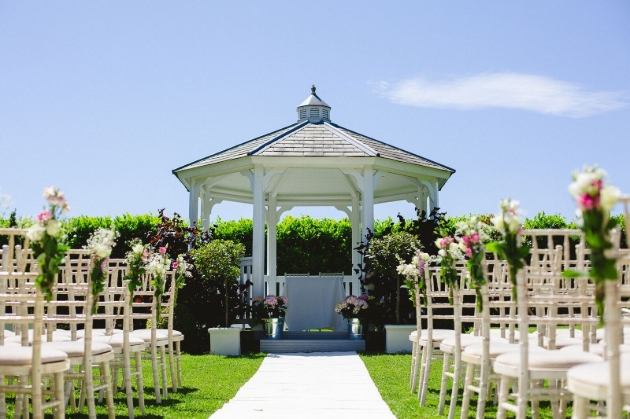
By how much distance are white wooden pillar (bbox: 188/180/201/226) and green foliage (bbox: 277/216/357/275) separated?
442cm

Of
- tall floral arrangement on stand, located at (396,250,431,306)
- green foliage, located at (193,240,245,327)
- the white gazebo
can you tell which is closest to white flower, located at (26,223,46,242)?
tall floral arrangement on stand, located at (396,250,431,306)

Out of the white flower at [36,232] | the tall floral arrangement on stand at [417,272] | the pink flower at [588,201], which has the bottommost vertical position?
the tall floral arrangement on stand at [417,272]

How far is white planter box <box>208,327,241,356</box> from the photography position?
1284cm

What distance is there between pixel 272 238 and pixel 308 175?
1718 millimetres

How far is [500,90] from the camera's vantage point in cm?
1134

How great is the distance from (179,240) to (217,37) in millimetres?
4093

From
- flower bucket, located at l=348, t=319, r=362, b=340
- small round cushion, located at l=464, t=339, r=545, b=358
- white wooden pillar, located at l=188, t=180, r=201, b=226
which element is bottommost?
flower bucket, located at l=348, t=319, r=362, b=340

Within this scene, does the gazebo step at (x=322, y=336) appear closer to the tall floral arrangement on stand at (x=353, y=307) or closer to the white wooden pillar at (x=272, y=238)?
the tall floral arrangement on stand at (x=353, y=307)

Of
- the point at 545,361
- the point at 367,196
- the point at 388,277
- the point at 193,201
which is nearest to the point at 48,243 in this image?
the point at 545,361

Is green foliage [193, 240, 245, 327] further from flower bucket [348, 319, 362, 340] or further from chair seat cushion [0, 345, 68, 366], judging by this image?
chair seat cushion [0, 345, 68, 366]

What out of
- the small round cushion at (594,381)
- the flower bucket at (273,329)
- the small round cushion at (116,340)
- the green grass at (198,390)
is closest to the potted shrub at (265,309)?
the flower bucket at (273,329)

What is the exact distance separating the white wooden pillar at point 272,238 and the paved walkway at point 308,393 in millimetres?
5517

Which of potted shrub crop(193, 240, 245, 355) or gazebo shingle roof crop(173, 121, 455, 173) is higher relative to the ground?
gazebo shingle roof crop(173, 121, 455, 173)

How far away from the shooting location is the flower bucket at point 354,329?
1377cm
